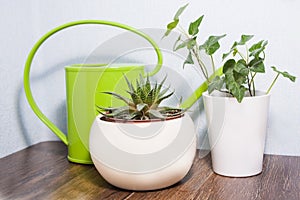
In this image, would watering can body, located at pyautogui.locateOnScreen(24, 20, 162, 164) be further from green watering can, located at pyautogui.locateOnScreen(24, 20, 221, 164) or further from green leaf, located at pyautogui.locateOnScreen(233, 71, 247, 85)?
green leaf, located at pyautogui.locateOnScreen(233, 71, 247, 85)

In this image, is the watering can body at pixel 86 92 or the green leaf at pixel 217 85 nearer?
the green leaf at pixel 217 85

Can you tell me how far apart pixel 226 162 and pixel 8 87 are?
51cm

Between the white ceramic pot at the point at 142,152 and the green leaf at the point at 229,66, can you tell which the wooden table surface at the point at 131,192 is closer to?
the white ceramic pot at the point at 142,152

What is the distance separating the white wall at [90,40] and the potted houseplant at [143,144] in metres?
0.26

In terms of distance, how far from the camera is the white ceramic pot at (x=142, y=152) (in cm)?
67

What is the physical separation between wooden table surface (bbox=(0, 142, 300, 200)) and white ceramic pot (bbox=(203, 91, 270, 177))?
2 cm

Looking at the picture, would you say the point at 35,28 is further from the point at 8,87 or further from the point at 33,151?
the point at 33,151

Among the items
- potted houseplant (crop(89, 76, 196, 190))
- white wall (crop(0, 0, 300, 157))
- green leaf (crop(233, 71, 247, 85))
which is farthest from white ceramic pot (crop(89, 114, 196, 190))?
white wall (crop(0, 0, 300, 157))

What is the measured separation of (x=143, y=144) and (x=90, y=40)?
1.35ft

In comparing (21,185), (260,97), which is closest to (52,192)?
(21,185)

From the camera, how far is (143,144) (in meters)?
0.66

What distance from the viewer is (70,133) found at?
873 mm

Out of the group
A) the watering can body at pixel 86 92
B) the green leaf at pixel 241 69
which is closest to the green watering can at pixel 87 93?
the watering can body at pixel 86 92

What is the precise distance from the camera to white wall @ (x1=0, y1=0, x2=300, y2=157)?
33.4 inches
